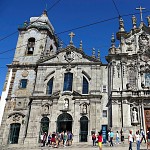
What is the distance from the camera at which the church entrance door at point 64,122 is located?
80.3 feet

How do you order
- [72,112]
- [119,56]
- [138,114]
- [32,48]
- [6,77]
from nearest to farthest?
[138,114]
[72,112]
[119,56]
[6,77]
[32,48]

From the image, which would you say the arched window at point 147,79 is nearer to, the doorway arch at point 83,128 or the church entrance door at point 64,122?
the doorway arch at point 83,128

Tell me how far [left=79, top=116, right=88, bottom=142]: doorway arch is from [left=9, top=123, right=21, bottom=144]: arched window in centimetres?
706

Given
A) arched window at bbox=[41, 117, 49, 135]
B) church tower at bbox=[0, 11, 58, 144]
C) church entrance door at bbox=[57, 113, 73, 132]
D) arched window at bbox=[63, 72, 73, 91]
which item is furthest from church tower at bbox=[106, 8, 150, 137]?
church tower at bbox=[0, 11, 58, 144]

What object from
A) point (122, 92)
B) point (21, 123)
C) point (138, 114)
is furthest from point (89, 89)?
point (21, 123)

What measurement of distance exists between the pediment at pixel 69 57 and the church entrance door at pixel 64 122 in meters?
7.01

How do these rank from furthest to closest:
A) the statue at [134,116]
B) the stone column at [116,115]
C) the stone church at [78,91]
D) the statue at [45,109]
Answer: the statue at [45,109], the stone church at [78,91], the statue at [134,116], the stone column at [116,115]

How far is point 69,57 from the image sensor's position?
28.5m

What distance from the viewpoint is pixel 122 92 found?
79.1 ft

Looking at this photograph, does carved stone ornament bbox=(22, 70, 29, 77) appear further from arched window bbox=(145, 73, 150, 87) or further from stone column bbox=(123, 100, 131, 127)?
arched window bbox=(145, 73, 150, 87)

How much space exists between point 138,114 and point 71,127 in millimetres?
7187

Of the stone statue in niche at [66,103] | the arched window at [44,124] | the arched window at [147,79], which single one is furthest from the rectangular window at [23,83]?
the arched window at [147,79]

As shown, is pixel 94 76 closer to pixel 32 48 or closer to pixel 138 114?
pixel 138 114

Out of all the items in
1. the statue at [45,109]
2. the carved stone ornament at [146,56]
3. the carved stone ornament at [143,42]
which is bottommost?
the statue at [45,109]
